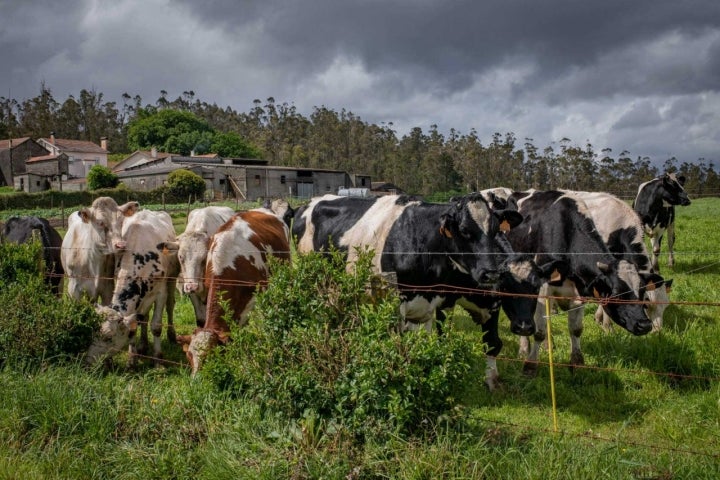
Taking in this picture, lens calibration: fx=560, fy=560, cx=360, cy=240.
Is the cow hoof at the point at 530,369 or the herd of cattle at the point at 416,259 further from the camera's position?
the cow hoof at the point at 530,369

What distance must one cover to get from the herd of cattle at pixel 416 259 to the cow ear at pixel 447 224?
0.04ft

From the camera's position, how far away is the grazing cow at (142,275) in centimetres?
697

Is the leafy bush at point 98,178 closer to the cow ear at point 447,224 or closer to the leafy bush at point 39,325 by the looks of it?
the leafy bush at point 39,325

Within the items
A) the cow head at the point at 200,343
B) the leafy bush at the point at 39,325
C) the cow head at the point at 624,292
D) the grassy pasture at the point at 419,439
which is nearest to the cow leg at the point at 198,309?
the grassy pasture at the point at 419,439

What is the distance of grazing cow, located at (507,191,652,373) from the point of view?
586cm

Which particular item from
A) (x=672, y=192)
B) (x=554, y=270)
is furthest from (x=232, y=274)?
(x=672, y=192)

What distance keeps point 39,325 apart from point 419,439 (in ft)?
13.9

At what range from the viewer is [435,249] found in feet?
19.4

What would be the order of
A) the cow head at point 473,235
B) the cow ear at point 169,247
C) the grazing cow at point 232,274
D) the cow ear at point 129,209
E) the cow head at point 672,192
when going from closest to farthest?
the grazing cow at point 232,274 < the cow head at point 473,235 < the cow ear at point 169,247 < the cow ear at point 129,209 < the cow head at point 672,192

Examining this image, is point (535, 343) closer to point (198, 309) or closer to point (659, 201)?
point (198, 309)

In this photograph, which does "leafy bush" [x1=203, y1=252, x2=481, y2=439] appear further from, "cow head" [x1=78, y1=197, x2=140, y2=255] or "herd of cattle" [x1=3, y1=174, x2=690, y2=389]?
"cow head" [x1=78, y1=197, x2=140, y2=255]

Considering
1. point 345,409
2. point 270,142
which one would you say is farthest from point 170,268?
point 270,142

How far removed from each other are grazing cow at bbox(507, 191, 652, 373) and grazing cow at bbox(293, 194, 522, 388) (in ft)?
2.82

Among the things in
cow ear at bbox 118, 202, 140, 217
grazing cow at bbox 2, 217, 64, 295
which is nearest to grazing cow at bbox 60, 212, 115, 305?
cow ear at bbox 118, 202, 140, 217
